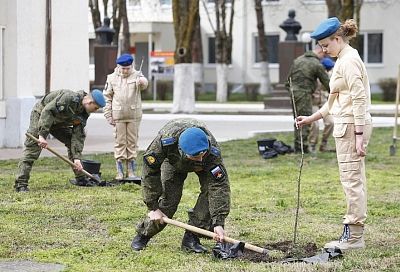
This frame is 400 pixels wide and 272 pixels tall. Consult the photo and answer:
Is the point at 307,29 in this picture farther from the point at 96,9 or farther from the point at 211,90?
the point at 96,9

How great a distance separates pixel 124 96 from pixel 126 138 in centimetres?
66

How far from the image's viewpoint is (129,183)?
1322 centimetres

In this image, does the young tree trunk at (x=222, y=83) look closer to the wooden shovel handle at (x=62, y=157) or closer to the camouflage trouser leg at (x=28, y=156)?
the wooden shovel handle at (x=62, y=157)

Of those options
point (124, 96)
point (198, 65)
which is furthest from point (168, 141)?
point (198, 65)

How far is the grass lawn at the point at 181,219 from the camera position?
26.5 feet

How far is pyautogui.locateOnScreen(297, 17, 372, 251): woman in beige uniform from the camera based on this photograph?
8500 millimetres

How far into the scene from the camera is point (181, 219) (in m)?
Result: 10.3

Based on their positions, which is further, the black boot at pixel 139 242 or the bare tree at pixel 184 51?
the bare tree at pixel 184 51

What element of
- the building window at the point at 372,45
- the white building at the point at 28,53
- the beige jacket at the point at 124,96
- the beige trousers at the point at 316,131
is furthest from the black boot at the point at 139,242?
the building window at the point at 372,45

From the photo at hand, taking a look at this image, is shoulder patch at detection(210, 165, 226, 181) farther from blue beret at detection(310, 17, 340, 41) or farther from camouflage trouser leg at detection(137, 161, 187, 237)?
blue beret at detection(310, 17, 340, 41)

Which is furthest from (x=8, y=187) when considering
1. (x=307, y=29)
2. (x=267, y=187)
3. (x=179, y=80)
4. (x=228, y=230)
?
(x=307, y=29)

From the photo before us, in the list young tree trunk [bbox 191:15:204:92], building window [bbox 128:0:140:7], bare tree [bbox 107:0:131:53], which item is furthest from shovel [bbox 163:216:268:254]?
building window [bbox 128:0:140:7]

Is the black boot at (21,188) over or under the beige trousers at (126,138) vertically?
under

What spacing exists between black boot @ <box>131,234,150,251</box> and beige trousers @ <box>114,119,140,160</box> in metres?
5.05
